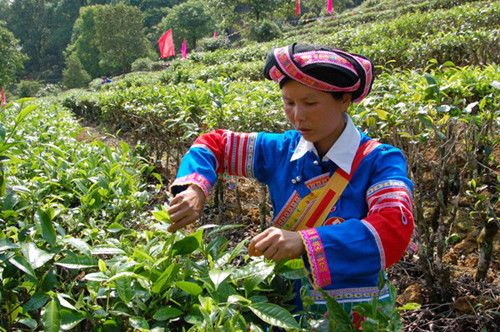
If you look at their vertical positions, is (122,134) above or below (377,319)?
below

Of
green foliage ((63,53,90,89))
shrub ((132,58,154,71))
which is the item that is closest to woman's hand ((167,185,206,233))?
shrub ((132,58,154,71))

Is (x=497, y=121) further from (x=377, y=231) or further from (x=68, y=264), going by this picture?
(x=68, y=264)

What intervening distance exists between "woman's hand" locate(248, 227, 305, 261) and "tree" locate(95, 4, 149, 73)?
129 ft

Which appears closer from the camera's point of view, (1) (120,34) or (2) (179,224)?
(2) (179,224)

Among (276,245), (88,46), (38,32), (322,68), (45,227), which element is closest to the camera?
(276,245)

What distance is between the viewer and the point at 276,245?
3.71 feet

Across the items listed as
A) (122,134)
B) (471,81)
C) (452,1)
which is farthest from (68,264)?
(452,1)


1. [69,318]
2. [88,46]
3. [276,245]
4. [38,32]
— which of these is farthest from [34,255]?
[38,32]

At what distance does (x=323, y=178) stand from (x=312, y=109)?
240 millimetres

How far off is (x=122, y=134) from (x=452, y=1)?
15.0 meters

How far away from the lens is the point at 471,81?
2686 millimetres

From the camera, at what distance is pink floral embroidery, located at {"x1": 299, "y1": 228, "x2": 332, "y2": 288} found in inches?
46.3

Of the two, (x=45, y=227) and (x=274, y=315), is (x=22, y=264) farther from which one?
(x=274, y=315)

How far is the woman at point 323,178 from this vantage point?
120 centimetres
